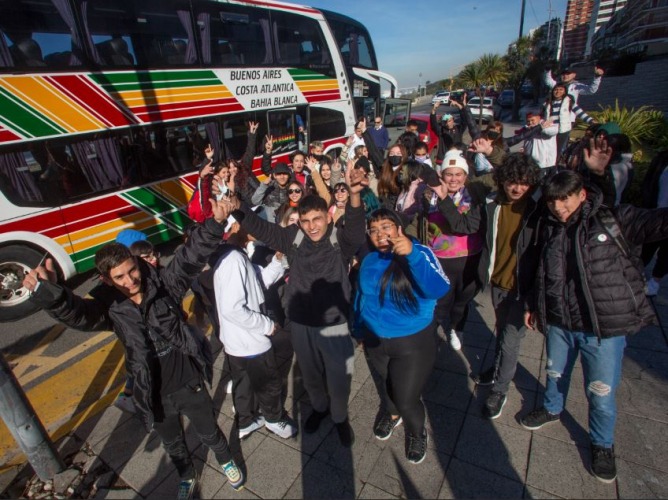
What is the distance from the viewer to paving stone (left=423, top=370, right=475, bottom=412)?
3082 mm

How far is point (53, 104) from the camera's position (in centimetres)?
523

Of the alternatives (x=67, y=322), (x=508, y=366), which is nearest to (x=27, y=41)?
(x=67, y=322)

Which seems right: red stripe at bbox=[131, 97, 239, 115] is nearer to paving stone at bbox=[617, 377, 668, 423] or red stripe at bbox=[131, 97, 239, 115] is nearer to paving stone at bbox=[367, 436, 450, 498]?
paving stone at bbox=[367, 436, 450, 498]

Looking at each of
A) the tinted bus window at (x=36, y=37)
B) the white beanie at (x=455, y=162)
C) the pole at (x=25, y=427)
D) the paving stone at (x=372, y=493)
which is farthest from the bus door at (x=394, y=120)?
the pole at (x=25, y=427)

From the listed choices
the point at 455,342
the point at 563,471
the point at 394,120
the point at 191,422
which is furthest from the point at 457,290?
the point at 394,120

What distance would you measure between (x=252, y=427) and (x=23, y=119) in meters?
5.18

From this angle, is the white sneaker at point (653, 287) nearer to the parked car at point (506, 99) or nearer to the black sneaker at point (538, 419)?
the black sneaker at point (538, 419)

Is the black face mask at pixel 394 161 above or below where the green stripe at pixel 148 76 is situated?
below

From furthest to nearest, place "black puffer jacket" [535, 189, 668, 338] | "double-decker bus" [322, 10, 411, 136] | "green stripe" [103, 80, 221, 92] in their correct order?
"double-decker bus" [322, 10, 411, 136], "green stripe" [103, 80, 221, 92], "black puffer jacket" [535, 189, 668, 338]

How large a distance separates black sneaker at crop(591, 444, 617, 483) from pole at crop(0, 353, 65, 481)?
3694 mm

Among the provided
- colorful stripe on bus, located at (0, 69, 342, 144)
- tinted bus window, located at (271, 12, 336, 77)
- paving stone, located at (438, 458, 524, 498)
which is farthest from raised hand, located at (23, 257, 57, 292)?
tinted bus window, located at (271, 12, 336, 77)

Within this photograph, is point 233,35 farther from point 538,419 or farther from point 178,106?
point 538,419

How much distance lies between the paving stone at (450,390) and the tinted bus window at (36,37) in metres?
6.43

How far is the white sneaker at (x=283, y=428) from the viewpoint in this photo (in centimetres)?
289
